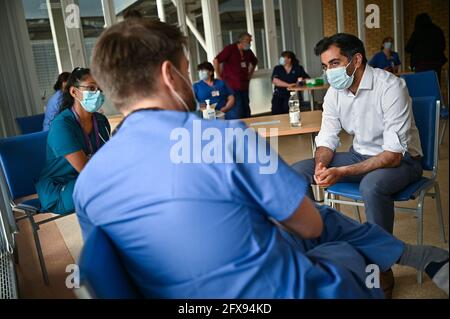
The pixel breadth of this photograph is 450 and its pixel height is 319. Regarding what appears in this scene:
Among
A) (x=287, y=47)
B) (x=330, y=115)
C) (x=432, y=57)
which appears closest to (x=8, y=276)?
(x=330, y=115)

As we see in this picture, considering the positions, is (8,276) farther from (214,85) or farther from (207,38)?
(207,38)

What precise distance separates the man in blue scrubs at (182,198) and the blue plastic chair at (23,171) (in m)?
1.56

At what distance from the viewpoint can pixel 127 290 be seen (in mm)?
866

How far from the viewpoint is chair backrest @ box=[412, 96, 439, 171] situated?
6.61ft

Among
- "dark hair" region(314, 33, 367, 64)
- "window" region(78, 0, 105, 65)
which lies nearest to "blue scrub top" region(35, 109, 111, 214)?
"dark hair" region(314, 33, 367, 64)

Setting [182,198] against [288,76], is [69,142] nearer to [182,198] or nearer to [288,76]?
[182,198]

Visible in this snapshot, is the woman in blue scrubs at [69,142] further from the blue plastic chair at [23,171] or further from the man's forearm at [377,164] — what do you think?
the man's forearm at [377,164]

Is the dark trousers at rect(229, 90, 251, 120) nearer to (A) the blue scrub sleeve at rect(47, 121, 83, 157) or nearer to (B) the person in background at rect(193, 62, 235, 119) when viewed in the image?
(B) the person in background at rect(193, 62, 235, 119)

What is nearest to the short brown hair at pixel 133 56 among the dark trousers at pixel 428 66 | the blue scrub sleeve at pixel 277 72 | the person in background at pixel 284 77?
the dark trousers at pixel 428 66

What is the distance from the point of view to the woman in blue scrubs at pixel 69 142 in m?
2.14

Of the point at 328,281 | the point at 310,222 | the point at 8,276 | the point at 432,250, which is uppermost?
the point at 310,222

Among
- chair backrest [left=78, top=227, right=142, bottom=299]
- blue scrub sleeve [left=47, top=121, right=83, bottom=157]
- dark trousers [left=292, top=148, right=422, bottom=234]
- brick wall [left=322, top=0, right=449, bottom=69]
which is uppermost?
brick wall [left=322, top=0, right=449, bottom=69]

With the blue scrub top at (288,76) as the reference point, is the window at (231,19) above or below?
above
